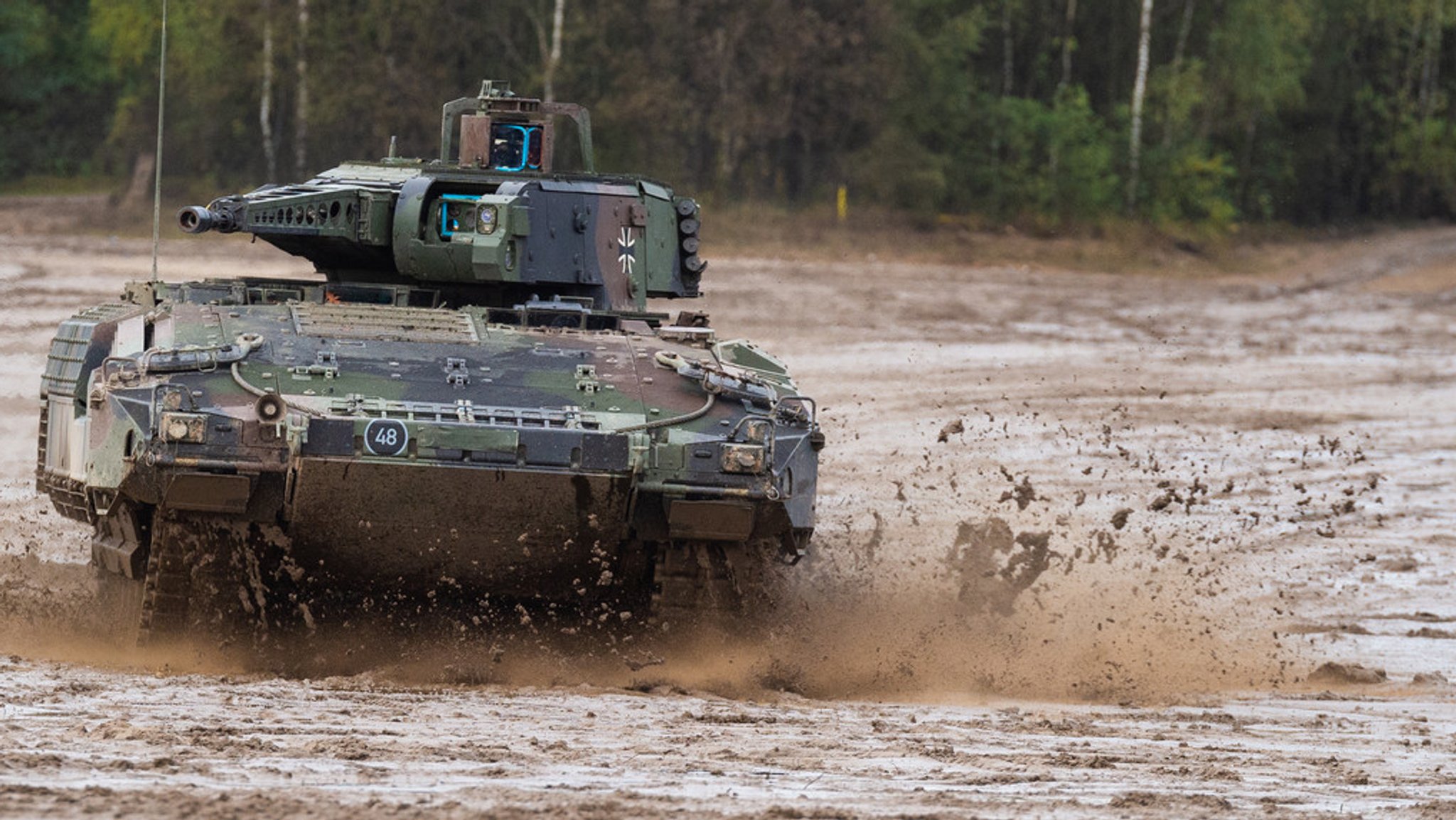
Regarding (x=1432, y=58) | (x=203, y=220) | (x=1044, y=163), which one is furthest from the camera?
(x=1432, y=58)

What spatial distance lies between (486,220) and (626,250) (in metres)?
0.97

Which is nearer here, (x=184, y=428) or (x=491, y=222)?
(x=184, y=428)

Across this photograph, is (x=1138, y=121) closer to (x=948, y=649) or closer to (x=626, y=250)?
(x=626, y=250)

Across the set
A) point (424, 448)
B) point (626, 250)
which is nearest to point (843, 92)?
point (626, 250)

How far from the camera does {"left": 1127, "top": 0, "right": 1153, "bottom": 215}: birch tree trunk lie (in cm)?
4109

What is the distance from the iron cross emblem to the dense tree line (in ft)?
75.6

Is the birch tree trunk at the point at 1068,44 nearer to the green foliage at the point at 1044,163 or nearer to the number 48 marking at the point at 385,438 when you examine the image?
the green foliage at the point at 1044,163

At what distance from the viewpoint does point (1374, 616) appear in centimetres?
1326

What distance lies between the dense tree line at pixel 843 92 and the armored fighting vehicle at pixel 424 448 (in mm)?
24231

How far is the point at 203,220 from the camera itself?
12.4 m

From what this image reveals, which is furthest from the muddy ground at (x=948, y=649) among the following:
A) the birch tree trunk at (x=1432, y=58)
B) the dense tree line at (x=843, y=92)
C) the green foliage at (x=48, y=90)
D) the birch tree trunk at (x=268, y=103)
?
the birch tree trunk at (x=1432, y=58)

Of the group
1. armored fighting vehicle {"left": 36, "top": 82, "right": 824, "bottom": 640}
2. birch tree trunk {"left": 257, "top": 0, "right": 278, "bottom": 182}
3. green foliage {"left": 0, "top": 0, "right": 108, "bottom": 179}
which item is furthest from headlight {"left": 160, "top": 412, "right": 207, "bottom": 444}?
green foliage {"left": 0, "top": 0, "right": 108, "bottom": 179}

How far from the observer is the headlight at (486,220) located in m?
12.0

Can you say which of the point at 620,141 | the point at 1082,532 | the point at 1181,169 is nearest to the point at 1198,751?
the point at 1082,532
